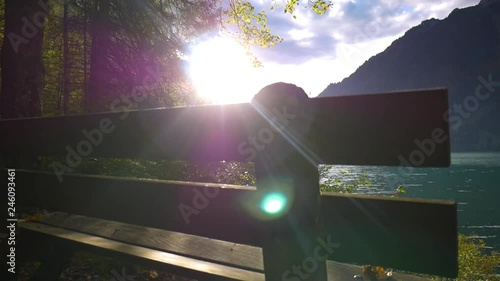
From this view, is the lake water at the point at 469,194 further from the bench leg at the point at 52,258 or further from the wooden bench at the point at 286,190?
the wooden bench at the point at 286,190

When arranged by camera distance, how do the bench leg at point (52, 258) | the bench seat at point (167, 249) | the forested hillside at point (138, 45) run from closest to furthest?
the bench seat at point (167, 249)
the bench leg at point (52, 258)
the forested hillside at point (138, 45)

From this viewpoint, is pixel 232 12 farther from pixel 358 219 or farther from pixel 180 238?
pixel 358 219

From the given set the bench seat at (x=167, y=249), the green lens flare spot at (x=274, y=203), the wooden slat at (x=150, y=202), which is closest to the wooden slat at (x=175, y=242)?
the bench seat at (x=167, y=249)

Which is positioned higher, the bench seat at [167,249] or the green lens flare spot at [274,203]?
the green lens flare spot at [274,203]

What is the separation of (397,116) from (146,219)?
135cm

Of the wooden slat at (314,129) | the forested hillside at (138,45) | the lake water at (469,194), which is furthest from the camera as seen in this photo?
the lake water at (469,194)

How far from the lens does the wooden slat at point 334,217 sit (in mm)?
1041

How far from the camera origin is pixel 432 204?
1046 millimetres

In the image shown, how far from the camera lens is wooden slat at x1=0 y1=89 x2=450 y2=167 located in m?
0.96

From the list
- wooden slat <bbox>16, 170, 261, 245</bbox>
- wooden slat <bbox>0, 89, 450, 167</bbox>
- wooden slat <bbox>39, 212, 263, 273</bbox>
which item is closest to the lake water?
wooden slat <bbox>39, 212, 263, 273</bbox>

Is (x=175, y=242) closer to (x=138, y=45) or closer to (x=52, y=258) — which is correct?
(x=52, y=258)

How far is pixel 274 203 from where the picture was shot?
1.25 m

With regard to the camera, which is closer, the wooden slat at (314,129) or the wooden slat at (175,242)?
the wooden slat at (314,129)

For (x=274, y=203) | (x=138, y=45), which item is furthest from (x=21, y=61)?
(x=138, y=45)
